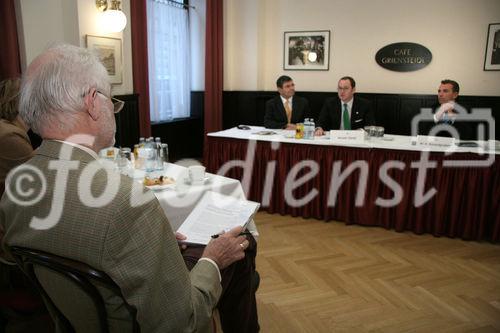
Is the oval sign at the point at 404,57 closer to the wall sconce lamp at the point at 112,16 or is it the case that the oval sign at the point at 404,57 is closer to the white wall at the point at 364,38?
the white wall at the point at 364,38

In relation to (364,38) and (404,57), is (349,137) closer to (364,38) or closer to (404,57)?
(404,57)

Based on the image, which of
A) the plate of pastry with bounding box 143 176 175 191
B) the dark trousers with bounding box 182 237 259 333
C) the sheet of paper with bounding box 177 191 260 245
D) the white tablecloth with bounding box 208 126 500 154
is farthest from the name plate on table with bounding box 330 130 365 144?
the dark trousers with bounding box 182 237 259 333

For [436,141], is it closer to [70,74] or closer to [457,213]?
[457,213]

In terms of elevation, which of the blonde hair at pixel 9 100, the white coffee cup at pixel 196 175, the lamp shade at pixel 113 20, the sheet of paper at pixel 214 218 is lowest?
the sheet of paper at pixel 214 218

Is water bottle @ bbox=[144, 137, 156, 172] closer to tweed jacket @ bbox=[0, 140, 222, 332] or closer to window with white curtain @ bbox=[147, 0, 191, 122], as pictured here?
tweed jacket @ bbox=[0, 140, 222, 332]

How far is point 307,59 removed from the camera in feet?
19.8

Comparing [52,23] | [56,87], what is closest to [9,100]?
[56,87]

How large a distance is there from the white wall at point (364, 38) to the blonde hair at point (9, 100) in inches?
169

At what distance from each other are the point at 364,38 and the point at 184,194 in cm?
450

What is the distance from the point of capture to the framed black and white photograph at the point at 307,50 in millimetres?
5879

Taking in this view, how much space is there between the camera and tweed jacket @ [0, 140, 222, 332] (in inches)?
36.3

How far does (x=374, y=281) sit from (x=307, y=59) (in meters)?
4.12

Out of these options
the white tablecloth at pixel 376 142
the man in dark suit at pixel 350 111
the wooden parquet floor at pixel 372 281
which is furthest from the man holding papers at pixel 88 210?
the man in dark suit at pixel 350 111

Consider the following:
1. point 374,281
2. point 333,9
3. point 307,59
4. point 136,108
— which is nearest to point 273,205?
point 374,281
